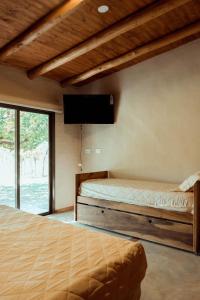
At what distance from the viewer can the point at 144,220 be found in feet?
11.1

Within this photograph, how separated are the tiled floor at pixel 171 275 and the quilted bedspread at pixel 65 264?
732mm

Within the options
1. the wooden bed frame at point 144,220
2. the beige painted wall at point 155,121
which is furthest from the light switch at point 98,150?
the wooden bed frame at point 144,220

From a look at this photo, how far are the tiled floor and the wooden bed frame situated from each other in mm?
161

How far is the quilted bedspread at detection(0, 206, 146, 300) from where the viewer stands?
1.09m

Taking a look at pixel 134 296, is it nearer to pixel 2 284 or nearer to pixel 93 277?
pixel 93 277

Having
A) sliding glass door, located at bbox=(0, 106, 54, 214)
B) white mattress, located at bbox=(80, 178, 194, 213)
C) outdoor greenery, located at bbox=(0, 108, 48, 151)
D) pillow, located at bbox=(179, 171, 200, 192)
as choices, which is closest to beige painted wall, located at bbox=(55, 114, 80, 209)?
sliding glass door, located at bbox=(0, 106, 54, 214)

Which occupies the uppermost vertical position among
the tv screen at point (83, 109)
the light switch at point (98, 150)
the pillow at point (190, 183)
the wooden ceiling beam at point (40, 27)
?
the wooden ceiling beam at point (40, 27)

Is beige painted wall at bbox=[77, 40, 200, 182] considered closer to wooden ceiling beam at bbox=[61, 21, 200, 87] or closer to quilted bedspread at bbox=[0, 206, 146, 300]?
wooden ceiling beam at bbox=[61, 21, 200, 87]

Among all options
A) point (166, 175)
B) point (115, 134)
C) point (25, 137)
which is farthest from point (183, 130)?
point (25, 137)

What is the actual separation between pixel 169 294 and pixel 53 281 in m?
1.44

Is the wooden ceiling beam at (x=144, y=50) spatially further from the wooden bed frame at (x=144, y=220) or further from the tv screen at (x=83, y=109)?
the wooden bed frame at (x=144, y=220)

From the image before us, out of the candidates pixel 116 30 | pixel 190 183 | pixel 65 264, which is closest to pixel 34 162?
pixel 116 30

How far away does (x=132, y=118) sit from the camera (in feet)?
15.0

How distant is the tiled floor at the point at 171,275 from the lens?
2113 millimetres
